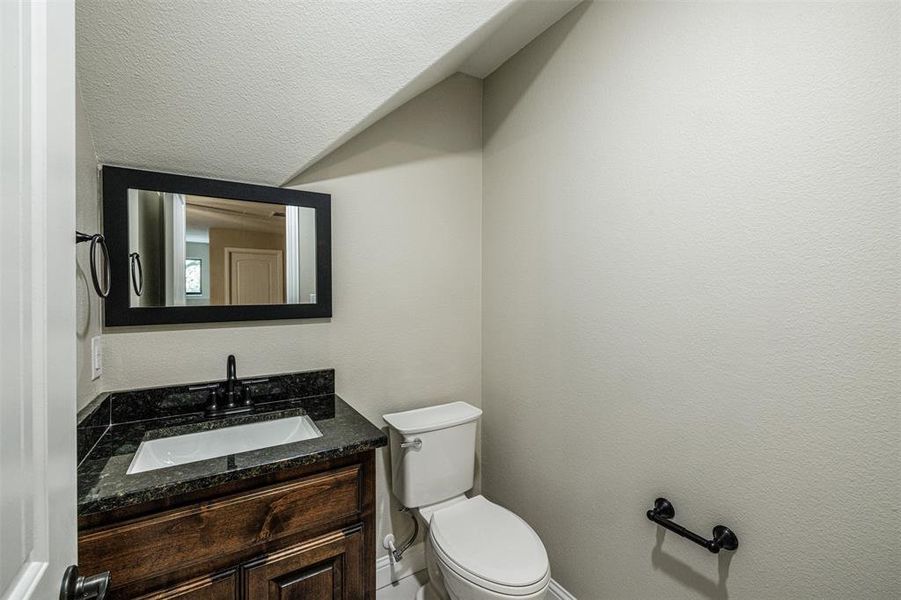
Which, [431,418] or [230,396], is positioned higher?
[230,396]

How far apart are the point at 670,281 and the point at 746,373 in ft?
1.11

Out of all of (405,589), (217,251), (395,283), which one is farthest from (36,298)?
(405,589)

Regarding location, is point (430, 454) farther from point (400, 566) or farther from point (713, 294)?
point (713, 294)

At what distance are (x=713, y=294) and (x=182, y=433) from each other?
1749 millimetres

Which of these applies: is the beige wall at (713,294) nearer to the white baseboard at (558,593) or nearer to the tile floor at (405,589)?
the white baseboard at (558,593)

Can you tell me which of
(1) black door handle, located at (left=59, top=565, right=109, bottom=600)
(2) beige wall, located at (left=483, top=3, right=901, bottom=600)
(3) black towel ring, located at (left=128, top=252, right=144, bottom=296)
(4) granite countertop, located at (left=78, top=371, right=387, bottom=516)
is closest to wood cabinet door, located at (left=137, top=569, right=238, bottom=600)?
(4) granite countertop, located at (left=78, top=371, right=387, bottom=516)

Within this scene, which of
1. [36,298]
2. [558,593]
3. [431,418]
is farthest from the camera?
[431,418]

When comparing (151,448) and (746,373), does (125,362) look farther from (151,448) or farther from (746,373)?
(746,373)

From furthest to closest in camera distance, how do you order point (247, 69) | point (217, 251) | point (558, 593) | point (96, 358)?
point (558, 593), point (217, 251), point (96, 358), point (247, 69)

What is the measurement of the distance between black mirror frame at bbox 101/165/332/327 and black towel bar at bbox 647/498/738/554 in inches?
55.7

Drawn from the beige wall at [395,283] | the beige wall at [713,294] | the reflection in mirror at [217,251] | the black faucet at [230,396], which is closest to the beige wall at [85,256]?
the reflection in mirror at [217,251]

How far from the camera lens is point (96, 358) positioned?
53.0 inches

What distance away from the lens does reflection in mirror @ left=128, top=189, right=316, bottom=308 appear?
1471 mm

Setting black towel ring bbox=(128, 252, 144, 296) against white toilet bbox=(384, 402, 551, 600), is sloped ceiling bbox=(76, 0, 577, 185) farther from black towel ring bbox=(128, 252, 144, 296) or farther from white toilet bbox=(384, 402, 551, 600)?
white toilet bbox=(384, 402, 551, 600)
